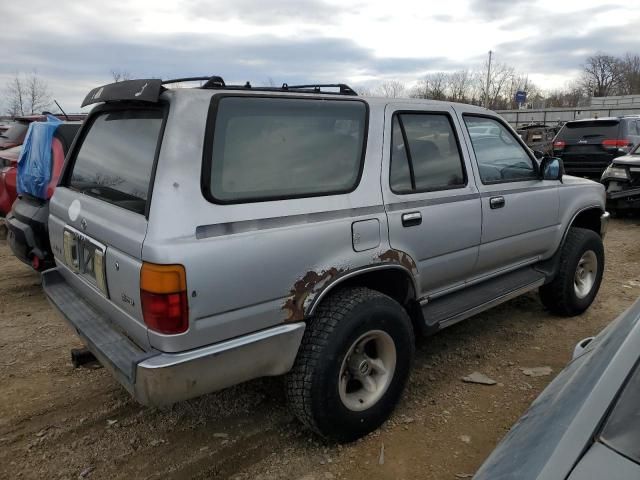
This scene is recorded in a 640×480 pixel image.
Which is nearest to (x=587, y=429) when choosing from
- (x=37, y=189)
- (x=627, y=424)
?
(x=627, y=424)

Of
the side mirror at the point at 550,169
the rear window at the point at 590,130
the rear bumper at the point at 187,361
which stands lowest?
the rear bumper at the point at 187,361

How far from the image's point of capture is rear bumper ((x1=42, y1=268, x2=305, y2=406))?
86.0 inches

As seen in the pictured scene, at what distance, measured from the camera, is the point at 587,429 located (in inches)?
51.9

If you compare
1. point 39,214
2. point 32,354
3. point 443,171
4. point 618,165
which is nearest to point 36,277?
point 39,214

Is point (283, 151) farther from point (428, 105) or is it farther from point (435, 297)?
point (435, 297)

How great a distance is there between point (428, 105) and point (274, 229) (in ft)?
5.36

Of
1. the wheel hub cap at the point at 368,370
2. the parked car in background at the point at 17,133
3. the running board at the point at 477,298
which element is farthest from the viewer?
the parked car in background at the point at 17,133

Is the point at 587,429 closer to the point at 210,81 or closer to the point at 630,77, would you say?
the point at 210,81

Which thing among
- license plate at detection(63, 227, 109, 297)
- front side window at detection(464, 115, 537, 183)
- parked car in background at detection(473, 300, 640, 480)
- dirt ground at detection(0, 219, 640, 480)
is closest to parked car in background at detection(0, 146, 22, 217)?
dirt ground at detection(0, 219, 640, 480)

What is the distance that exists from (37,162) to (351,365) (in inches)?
155

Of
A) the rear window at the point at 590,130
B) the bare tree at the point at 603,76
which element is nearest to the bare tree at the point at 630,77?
the bare tree at the point at 603,76

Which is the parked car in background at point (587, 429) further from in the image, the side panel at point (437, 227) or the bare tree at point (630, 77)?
the bare tree at point (630, 77)

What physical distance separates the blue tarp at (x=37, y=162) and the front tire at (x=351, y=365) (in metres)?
3.48

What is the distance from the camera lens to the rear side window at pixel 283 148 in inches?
93.7
